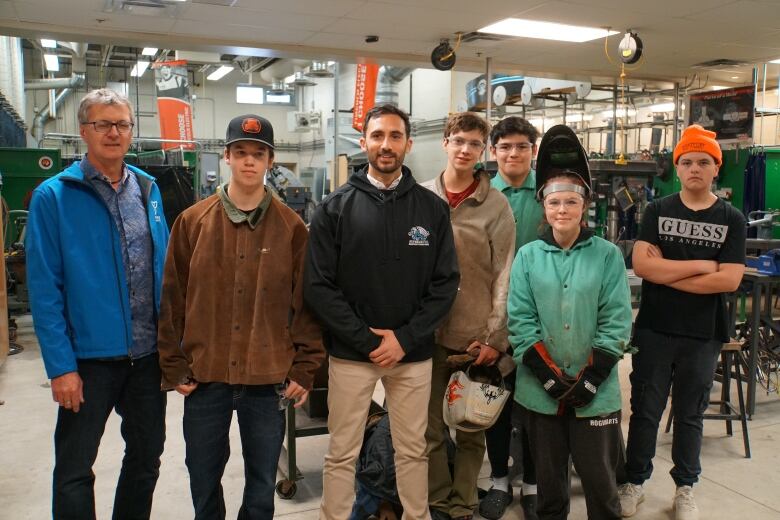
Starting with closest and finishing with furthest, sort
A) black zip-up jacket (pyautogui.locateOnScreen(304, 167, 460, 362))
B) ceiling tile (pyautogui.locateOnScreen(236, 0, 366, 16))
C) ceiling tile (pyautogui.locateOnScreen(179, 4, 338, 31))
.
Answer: black zip-up jacket (pyautogui.locateOnScreen(304, 167, 460, 362)) → ceiling tile (pyautogui.locateOnScreen(236, 0, 366, 16)) → ceiling tile (pyautogui.locateOnScreen(179, 4, 338, 31))

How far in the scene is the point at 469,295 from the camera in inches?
106

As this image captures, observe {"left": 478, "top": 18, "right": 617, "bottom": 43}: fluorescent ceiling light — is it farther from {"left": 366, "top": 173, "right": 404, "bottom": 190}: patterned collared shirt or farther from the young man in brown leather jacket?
the young man in brown leather jacket

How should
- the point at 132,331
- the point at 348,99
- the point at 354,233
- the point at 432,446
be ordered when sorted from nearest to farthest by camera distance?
the point at 132,331
the point at 354,233
the point at 432,446
the point at 348,99

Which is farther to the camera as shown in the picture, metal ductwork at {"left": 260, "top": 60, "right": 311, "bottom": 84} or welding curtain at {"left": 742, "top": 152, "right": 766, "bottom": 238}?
metal ductwork at {"left": 260, "top": 60, "right": 311, "bottom": 84}

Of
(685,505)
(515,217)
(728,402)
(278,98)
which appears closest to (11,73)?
(278,98)

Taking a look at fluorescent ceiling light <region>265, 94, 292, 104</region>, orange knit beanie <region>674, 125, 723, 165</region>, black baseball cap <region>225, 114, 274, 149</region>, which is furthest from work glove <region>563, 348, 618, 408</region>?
fluorescent ceiling light <region>265, 94, 292, 104</region>

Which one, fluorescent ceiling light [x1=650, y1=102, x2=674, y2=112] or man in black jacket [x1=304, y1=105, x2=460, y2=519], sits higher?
fluorescent ceiling light [x1=650, y1=102, x2=674, y2=112]

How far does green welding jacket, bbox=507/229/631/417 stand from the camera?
240cm

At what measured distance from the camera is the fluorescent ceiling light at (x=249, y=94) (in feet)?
64.7

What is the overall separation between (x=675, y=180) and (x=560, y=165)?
806 cm

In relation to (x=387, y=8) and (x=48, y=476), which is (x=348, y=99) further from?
(x=48, y=476)

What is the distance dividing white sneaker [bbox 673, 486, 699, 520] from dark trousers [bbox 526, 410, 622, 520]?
2.17 ft


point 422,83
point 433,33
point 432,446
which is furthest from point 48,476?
point 422,83

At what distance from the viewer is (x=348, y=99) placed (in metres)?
17.5
